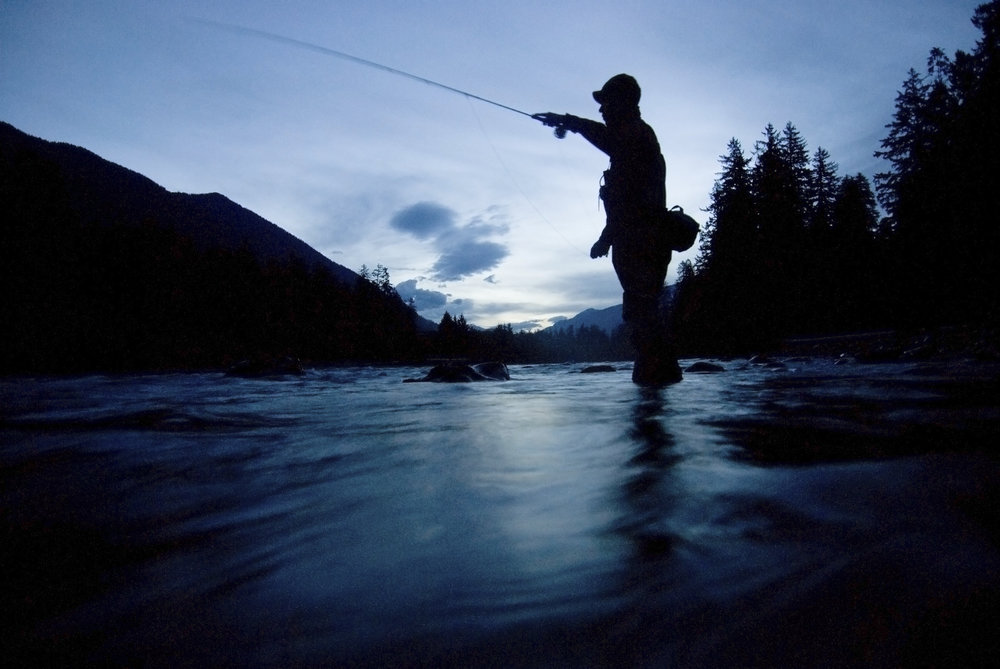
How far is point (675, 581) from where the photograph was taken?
0.77 metres

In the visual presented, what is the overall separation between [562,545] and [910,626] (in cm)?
57

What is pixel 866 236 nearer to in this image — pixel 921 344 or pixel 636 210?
pixel 921 344

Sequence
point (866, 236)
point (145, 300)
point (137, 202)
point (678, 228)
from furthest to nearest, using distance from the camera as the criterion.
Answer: point (137, 202) < point (145, 300) < point (866, 236) < point (678, 228)

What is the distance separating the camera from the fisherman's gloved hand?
7.08 metres

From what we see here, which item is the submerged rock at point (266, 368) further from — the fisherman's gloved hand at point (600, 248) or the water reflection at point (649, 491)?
the water reflection at point (649, 491)

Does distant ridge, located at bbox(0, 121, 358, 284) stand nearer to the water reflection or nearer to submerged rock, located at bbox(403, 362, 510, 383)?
submerged rock, located at bbox(403, 362, 510, 383)

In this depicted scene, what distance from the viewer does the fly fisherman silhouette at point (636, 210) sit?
21.9 feet

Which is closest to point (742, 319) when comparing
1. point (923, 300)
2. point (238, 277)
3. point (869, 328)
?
point (869, 328)

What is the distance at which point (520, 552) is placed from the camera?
0.97 meters

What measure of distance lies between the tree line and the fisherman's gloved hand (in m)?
11.1

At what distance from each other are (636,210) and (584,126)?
1548 mm

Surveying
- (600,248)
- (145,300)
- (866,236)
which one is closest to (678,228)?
(600,248)

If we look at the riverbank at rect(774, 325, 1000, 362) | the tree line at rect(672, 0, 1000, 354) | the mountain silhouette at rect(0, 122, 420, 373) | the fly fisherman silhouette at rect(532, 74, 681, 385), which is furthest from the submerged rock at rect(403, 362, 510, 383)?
the mountain silhouette at rect(0, 122, 420, 373)

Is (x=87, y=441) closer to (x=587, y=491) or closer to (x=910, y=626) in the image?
(x=587, y=491)
